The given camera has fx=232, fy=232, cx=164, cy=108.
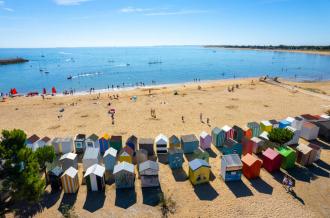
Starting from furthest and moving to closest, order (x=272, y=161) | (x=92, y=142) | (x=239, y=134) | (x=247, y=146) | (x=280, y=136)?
(x=239, y=134)
(x=92, y=142)
(x=247, y=146)
(x=280, y=136)
(x=272, y=161)

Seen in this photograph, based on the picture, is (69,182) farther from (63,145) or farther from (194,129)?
(194,129)

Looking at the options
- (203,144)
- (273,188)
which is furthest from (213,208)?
(203,144)

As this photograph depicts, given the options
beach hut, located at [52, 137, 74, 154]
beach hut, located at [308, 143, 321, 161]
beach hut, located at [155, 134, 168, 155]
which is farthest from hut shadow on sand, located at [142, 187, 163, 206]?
beach hut, located at [308, 143, 321, 161]

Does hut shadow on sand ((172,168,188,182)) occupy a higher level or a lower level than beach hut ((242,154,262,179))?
lower

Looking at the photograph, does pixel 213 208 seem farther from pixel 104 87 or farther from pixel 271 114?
pixel 104 87

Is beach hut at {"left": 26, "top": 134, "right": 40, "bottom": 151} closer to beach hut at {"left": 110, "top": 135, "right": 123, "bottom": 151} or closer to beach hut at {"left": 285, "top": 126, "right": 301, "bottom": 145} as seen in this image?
beach hut at {"left": 110, "top": 135, "right": 123, "bottom": 151}

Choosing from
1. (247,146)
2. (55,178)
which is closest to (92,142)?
(55,178)
